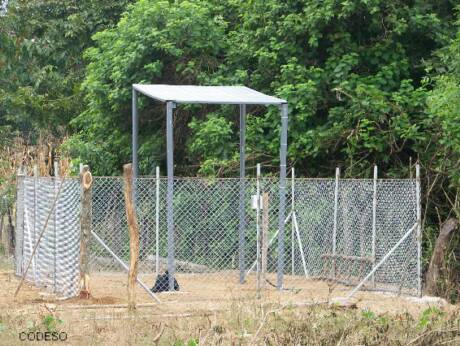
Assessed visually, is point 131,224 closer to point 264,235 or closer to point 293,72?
point 264,235

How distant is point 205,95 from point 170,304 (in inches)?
132

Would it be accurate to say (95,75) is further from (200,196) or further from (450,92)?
(450,92)

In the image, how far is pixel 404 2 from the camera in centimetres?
1692

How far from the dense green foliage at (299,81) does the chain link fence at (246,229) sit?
1038 millimetres

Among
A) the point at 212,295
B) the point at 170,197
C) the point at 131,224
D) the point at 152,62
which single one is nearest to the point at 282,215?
the point at 212,295

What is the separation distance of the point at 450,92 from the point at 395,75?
361cm

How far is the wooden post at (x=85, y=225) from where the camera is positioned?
11.4 m

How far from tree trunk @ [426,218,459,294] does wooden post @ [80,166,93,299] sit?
483cm

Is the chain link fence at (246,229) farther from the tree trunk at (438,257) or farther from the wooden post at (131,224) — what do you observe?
the wooden post at (131,224)

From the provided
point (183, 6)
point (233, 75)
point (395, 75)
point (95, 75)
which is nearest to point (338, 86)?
point (395, 75)

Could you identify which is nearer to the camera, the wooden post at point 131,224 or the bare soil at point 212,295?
the wooden post at point 131,224

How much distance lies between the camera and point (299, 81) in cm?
1677

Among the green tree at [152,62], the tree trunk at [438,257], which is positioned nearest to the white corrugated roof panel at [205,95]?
the tree trunk at [438,257]

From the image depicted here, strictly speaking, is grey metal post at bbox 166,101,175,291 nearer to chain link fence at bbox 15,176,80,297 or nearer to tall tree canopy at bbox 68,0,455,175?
chain link fence at bbox 15,176,80,297
